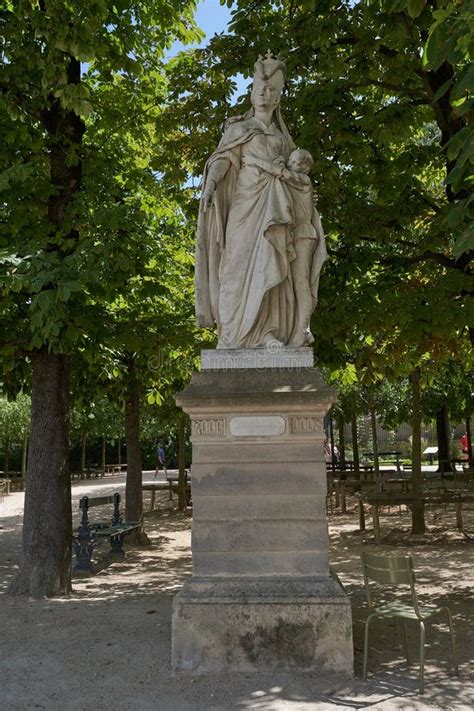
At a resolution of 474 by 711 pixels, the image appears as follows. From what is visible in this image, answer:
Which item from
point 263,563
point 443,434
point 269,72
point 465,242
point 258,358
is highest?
point 269,72

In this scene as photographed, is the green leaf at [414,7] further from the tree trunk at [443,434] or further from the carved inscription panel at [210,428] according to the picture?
the tree trunk at [443,434]

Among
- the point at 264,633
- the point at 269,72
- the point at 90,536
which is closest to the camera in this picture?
the point at 264,633

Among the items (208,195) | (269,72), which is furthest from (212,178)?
(269,72)

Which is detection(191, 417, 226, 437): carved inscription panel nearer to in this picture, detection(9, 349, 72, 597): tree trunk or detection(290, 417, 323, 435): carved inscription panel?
detection(290, 417, 323, 435): carved inscription panel

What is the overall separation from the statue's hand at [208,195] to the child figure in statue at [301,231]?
40 centimetres

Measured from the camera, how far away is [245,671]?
207 inches

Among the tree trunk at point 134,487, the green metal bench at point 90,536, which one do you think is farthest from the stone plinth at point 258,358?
the tree trunk at point 134,487

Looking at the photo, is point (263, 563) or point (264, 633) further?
point (263, 563)

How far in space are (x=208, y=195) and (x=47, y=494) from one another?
4473mm

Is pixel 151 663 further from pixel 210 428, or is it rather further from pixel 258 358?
pixel 258 358

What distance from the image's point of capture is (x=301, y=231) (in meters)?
6.28

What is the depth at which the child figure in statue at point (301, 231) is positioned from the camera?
6191mm

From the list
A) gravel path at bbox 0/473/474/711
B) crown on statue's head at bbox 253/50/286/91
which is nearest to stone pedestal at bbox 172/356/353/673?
gravel path at bbox 0/473/474/711

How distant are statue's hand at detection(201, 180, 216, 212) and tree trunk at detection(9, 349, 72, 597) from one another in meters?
3.51
